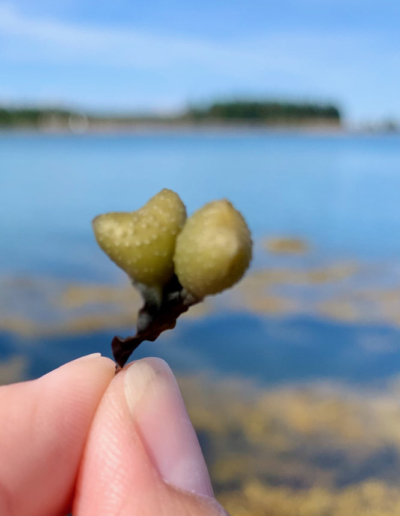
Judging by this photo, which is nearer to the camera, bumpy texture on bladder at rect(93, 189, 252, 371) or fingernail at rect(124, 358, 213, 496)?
bumpy texture on bladder at rect(93, 189, 252, 371)

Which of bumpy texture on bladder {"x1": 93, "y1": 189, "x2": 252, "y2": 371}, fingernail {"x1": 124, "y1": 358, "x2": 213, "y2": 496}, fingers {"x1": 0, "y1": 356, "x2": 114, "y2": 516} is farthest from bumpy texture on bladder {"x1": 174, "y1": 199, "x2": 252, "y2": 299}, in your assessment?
fingers {"x1": 0, "y1": 356, "x2": 114, "y2": 516}

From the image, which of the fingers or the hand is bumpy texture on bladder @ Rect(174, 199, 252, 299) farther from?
the fingers

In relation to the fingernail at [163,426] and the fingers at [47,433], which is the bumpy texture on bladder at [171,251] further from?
the fingers at [47,433]

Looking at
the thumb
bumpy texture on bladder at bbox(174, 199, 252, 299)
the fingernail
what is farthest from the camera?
the fingernail

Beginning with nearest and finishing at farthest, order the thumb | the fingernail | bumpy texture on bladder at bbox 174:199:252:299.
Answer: bumpy texture on bladder at bbox 174:199:252:299, the thumb, the fingernail


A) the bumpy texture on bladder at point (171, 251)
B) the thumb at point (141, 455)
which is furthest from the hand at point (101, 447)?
the bumpy texture on bladder at point (171, 251)

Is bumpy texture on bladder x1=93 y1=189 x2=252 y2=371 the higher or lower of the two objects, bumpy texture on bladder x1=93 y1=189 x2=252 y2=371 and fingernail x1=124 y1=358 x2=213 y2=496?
the higher

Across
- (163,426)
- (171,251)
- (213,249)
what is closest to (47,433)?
(163,426)
